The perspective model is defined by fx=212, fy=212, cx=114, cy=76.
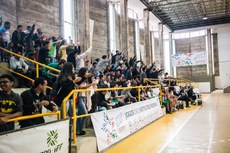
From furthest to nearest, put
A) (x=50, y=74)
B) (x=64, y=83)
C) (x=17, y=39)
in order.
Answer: (x=17, y=39) < (x=50, y=74) < (x=64, y=83)

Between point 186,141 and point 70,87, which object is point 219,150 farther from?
point 70,87

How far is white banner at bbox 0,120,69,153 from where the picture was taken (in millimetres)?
2605

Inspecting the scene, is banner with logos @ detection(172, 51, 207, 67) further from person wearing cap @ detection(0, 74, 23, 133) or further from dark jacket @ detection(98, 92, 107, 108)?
person wearing cap @ detection(0, 74, 23, 133)

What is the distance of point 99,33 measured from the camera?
1717 centimetres

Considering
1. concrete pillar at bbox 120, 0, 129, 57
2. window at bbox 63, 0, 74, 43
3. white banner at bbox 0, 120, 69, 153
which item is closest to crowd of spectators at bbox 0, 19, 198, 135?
white banner at bbox 0, 120, 69, 153

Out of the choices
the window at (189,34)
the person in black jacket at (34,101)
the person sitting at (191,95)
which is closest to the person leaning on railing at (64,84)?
the person in black jacket at (34,101)

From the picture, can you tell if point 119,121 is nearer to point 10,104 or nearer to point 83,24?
point 10,104

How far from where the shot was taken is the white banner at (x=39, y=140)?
103 inches

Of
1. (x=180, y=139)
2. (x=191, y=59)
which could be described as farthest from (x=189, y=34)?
(x=180, y=139)

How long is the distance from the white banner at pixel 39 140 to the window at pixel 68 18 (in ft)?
35.8

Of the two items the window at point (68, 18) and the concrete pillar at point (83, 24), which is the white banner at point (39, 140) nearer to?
the concrete pillar at point (83, 24)

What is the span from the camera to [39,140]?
118 inches

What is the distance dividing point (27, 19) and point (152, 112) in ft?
26.1

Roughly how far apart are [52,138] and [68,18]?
462 inches
